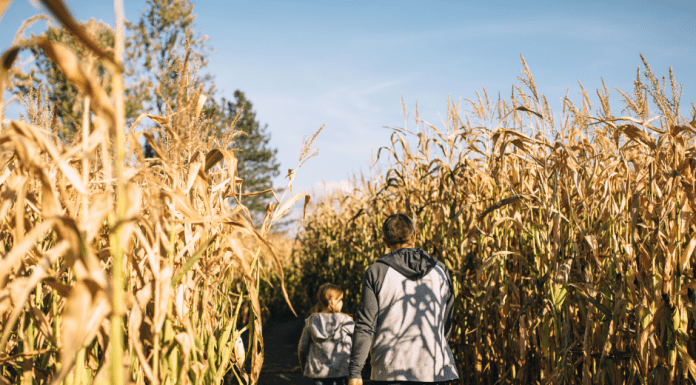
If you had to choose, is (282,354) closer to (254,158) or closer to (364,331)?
(364,331)

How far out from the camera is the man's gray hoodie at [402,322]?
241 cm

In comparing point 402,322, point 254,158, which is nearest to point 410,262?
point 402,322

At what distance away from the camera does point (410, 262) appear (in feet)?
8.17

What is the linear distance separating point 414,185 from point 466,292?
1345mm

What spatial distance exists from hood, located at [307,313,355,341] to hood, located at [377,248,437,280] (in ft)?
3.74

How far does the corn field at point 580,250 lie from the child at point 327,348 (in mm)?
880

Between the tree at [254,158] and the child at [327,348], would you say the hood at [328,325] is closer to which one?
the child at [327,348]

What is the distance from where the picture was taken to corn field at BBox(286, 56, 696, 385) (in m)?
1.90

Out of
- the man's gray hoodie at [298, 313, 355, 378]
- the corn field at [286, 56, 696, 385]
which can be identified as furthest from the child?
the corn field at [286, 56, 696, 385]

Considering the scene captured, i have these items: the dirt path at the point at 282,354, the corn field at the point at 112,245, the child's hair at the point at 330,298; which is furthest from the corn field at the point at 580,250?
the dirt path at the point at 282,354

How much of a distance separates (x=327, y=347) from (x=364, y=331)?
40.9 inches

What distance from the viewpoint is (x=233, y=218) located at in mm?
1300

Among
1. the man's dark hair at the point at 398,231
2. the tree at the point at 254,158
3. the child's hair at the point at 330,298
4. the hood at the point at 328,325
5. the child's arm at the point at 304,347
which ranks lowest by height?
the child's arm at the point at 304,347

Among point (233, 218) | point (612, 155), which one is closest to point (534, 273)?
point (612, 155)
